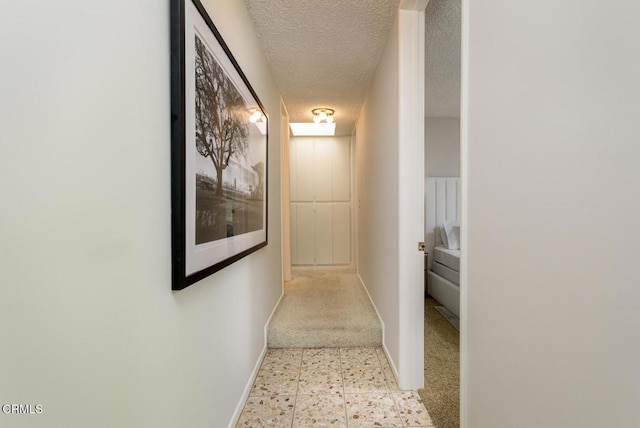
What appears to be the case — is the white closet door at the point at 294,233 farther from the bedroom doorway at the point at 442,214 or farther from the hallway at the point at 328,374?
the bedroom doorway at the point at 442,214

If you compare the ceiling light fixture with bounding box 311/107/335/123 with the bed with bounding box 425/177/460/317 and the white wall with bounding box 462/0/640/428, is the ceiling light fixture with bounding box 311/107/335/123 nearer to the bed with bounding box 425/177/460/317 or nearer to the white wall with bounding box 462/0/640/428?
the bed with bounding box 425/177/460/317

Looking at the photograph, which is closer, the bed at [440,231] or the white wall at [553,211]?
the white wall at [553,211]

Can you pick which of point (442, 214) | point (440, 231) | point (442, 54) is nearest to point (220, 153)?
point (442, 54)

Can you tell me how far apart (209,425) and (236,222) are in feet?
2.99

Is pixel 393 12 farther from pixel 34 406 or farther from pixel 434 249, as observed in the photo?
pixel 434 249

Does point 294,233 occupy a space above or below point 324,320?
above

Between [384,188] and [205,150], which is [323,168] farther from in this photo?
[205,150]

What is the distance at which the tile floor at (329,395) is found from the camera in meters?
1.58

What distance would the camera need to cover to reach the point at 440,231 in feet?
12.8

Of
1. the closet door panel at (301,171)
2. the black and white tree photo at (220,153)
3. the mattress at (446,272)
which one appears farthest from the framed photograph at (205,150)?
the closet door panel at (301,171)

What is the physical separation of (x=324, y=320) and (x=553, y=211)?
7.46ft

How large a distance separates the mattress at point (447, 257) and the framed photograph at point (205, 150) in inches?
94.7

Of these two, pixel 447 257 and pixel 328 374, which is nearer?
pixel 328 374

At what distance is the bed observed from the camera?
3332 millimetres
